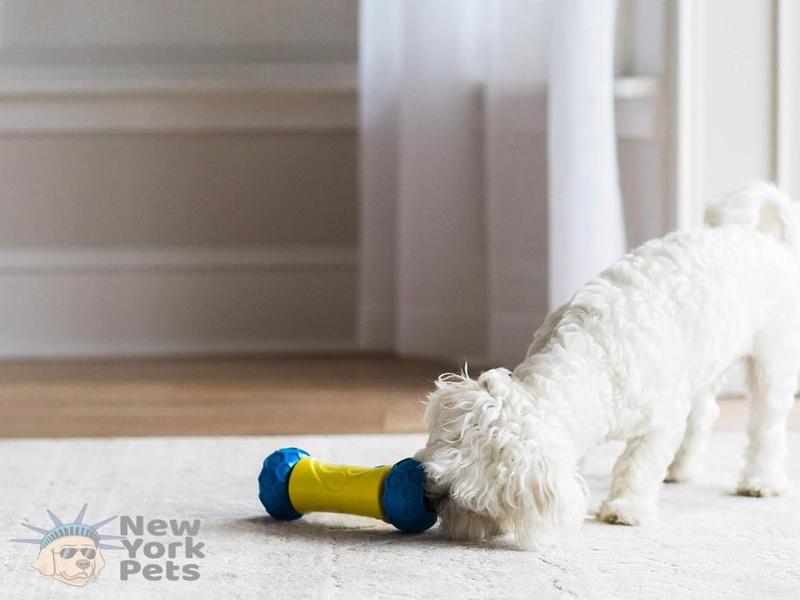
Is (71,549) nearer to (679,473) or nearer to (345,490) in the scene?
(345,490)

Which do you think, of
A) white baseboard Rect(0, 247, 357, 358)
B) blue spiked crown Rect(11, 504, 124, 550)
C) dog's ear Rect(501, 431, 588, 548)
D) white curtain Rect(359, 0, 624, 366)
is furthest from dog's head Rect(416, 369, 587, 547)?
white baseboard Rect(0, 247, 357, 358)

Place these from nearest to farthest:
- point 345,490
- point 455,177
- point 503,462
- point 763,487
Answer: point 503,462
point 345,490
point 763,487
point 455,177

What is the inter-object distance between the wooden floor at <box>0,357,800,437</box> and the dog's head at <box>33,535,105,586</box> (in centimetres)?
78

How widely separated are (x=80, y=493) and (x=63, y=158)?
5.78 ft

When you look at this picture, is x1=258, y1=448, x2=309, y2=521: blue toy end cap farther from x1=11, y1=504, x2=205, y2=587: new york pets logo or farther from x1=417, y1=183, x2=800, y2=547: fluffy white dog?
x1=417, y1=183, x2=800, y2=547: fluffy white dog

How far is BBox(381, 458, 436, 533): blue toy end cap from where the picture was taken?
141 centimetres

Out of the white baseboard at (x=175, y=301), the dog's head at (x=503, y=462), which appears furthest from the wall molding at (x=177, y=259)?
the dog's head at (x=503, y=462)

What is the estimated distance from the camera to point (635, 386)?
1.48 metres

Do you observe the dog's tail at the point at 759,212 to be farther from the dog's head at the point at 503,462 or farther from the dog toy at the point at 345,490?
the dog toy at the point at 345,490

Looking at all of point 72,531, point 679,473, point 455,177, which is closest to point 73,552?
point 72,531

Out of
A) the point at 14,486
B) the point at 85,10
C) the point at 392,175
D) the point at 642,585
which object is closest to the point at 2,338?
the point at 85,10

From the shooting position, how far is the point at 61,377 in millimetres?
2936

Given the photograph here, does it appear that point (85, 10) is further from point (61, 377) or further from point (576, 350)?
point (576, 350)

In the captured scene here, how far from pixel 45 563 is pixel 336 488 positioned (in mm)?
346
